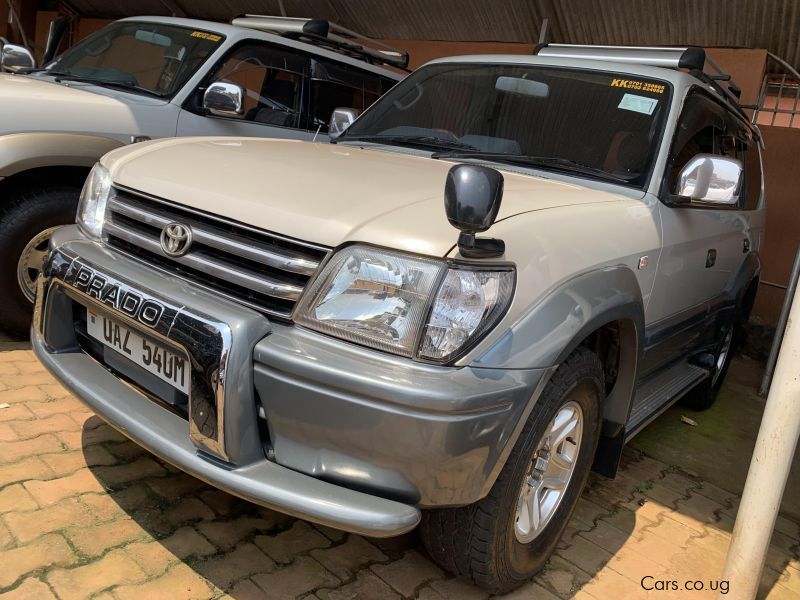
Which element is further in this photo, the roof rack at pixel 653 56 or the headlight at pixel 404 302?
the roof rack at pixel 653 56

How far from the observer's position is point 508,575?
239 centimetres

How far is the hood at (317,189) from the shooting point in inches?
78.5

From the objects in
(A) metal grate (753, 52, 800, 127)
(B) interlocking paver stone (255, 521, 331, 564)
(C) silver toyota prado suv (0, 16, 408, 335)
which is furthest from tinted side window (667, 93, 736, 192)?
(A) metal grate (753, 52, 800, 127)

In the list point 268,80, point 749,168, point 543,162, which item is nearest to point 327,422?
point 543,162

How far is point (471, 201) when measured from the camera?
1.82 meters

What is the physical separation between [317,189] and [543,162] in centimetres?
122

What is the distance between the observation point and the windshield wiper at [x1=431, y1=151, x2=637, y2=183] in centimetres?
298

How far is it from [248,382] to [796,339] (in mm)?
1753

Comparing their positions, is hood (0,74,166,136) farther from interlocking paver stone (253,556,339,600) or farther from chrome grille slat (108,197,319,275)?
interlocking paver stone (253,556,339,600)

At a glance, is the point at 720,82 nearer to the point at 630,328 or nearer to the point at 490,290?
the point at 630,328

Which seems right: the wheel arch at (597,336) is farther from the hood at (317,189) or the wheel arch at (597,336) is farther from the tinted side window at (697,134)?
the tinted side window at (697,134)

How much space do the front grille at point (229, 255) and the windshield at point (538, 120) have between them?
1263 mm

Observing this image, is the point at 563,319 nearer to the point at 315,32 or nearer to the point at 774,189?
the point at 315,32

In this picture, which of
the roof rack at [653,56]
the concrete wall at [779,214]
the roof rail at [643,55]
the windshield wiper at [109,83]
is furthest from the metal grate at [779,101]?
the windshield wiper at [109,83]
